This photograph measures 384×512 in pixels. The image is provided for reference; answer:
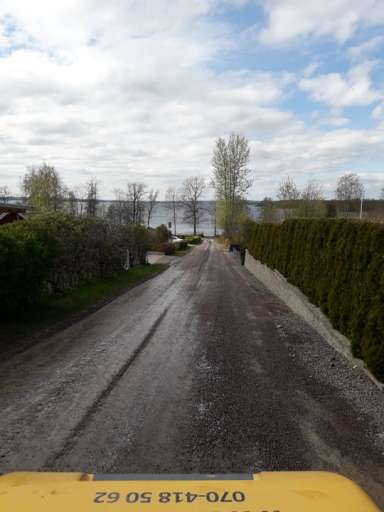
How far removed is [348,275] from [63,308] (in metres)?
9.20

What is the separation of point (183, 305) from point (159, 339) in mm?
4940

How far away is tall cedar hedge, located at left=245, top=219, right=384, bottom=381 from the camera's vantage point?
7.34 m

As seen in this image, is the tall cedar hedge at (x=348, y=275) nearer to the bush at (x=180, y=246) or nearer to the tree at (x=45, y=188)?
the bush at (x=180, y=246)

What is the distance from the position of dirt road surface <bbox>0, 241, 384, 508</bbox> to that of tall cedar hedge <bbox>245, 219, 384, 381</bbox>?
2.64 ft

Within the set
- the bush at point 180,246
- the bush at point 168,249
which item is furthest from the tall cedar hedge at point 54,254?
the bush at point 180,246

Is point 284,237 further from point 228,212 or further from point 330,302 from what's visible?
point 228,212

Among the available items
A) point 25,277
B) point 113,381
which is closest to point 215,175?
point 25,277

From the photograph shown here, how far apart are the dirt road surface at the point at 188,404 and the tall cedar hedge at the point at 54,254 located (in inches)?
76.7

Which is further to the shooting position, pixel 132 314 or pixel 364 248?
pixel 132 314

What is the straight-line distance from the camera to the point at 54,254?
13.5 metres

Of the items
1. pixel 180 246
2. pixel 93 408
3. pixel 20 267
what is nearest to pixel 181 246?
pixel 180 246

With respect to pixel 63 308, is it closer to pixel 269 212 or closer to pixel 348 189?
pixel 269 212

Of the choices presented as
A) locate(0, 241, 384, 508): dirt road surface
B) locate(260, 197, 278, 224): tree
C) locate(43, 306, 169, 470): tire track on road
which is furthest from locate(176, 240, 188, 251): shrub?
locate(43, 306, 169, 470): tire track on road

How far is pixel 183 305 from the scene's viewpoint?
15.2m
